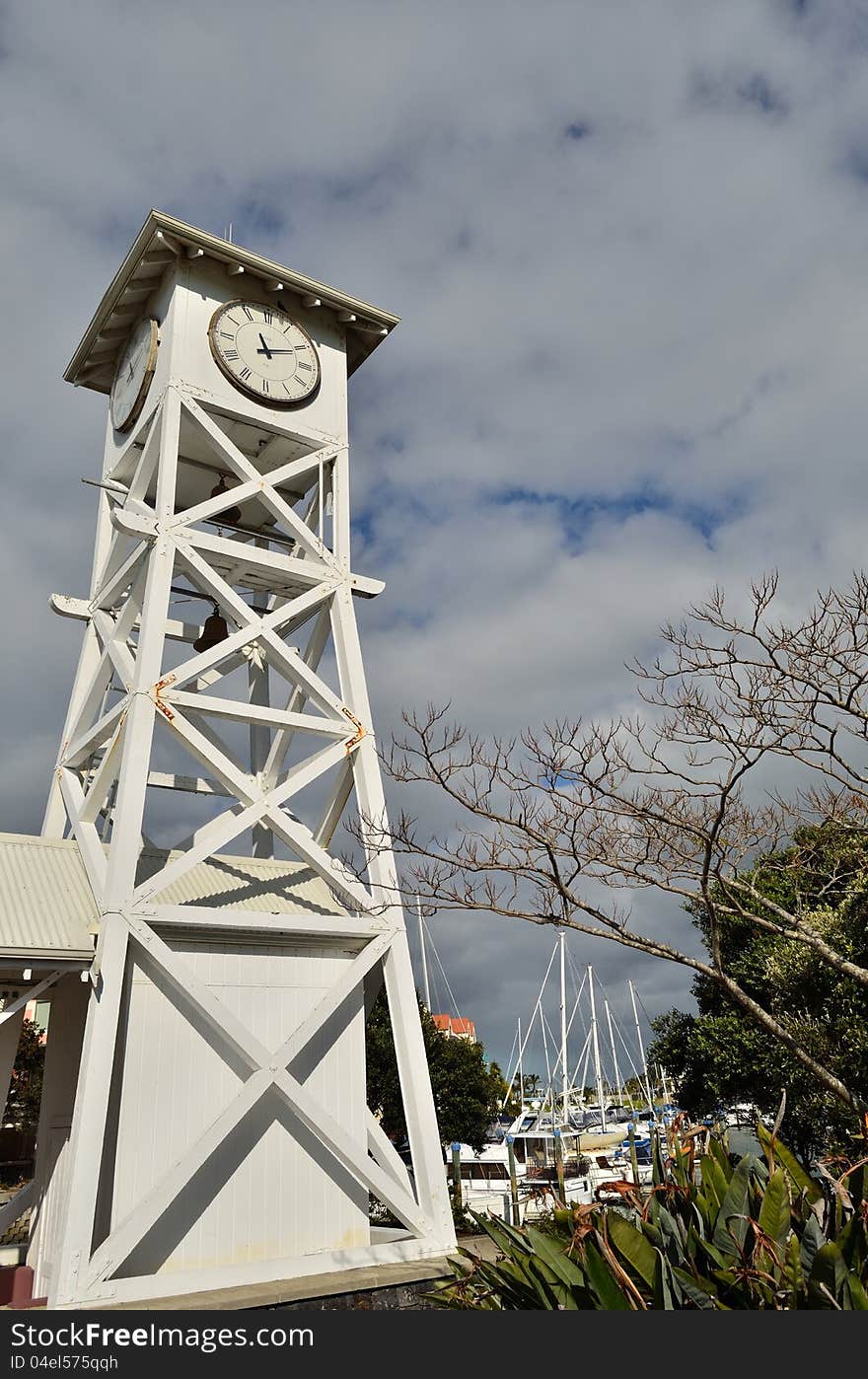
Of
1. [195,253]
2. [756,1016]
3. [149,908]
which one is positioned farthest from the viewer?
[195,253]

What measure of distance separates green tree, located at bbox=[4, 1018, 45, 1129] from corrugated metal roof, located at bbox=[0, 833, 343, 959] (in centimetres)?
2834

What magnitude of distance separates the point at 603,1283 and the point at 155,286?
13.5m

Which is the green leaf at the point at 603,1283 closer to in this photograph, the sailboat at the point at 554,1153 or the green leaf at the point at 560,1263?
the green leaf at the point at 560,1263

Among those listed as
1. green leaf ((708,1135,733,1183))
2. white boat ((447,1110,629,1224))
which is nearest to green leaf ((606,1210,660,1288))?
green leaf ((708,1135,733,1183))

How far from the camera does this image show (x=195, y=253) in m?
12.9

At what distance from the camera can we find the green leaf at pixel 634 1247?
12.7 feet

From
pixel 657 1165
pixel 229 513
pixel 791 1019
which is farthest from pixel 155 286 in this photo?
pixel 791 1019

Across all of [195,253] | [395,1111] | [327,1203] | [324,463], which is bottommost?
[327,1203]

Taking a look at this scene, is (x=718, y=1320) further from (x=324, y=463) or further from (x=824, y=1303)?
(x=324, y=463)

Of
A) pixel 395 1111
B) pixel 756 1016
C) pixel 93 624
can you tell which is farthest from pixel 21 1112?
pixel 756 1016

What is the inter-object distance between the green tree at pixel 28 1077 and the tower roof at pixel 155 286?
2824 centimetres

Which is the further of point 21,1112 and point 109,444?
point 21,1112

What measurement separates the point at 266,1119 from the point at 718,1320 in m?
7.72

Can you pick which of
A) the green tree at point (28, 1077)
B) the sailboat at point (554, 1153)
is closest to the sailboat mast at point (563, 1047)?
the sailboat at point (554, 1153)
